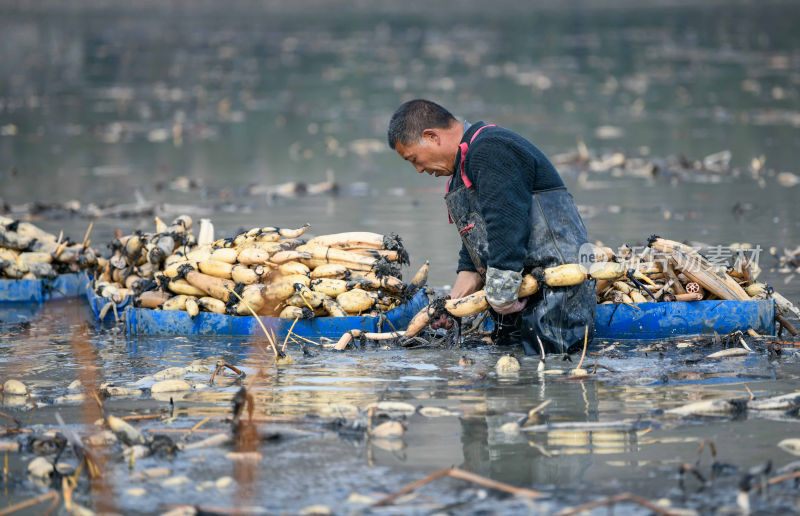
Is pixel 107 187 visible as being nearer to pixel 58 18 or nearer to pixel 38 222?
pixel 38 222

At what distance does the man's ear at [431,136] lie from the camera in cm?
682

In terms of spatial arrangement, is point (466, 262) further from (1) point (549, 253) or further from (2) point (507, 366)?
(2) point (507, 366)

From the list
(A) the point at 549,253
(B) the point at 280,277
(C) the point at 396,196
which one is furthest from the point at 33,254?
(C) the point at 396,196

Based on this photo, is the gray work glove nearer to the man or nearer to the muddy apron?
the man

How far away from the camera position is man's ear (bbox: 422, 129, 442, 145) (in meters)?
6.82

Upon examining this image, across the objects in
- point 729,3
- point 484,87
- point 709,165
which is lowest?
point 709,165

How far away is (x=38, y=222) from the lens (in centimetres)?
1216

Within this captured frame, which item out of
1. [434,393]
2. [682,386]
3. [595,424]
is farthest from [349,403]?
[682,386]

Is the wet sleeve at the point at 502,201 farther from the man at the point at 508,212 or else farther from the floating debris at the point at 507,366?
the floating debris at the point at 507,366

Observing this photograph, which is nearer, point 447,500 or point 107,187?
point 447,500

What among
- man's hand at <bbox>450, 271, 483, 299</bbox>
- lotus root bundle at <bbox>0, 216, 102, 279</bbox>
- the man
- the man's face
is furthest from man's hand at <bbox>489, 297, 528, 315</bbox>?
lotus root bundle at <bbox>0, 216, 102, 279</bbox>

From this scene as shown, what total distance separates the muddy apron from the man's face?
4.2 inches

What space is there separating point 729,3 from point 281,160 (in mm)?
37239

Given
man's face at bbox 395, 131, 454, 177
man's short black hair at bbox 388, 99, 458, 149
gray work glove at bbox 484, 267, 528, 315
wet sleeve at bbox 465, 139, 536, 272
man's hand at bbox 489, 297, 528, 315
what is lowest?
man's hand at bbox 489, 297, 528, 315
